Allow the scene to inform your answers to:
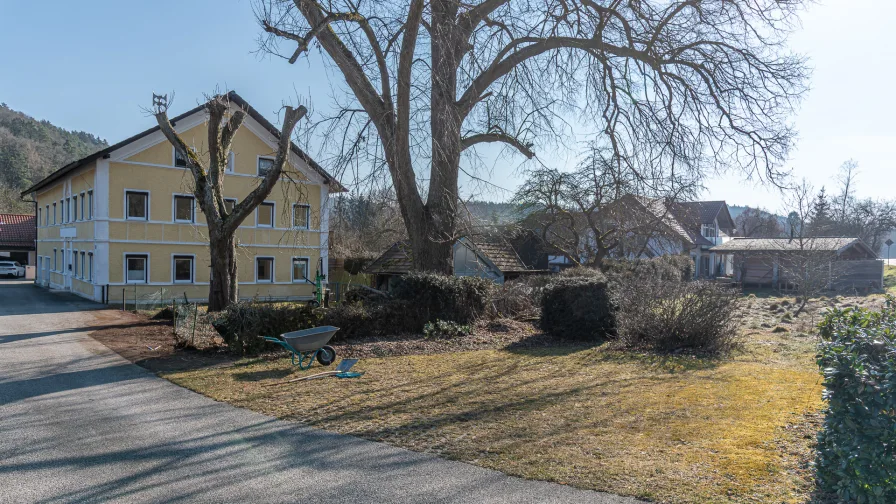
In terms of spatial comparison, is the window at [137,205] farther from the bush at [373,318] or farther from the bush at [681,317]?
the bush at [681,317]

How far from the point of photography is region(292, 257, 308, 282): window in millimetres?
33094

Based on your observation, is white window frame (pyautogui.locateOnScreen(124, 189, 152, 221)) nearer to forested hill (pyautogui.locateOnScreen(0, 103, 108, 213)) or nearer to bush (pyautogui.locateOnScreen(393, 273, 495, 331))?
bush (pyautogui.locateOnScreen(393, 273, 495, 331))

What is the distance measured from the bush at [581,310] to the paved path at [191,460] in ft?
28.6

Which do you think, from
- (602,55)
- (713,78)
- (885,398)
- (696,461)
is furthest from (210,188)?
(885,398)

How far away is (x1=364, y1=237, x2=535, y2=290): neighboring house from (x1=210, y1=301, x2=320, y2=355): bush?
500 inches

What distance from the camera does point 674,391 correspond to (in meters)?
9.15

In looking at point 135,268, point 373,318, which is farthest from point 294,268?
point 373,318

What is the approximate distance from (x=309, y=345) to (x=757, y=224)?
263 feet

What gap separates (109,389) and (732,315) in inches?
454

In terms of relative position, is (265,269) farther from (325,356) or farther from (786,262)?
→ (786,262)

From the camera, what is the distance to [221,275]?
1838 centimetres

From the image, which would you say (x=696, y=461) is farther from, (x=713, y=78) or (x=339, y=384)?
(x=713, y=78)

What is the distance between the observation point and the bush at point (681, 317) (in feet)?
41.9

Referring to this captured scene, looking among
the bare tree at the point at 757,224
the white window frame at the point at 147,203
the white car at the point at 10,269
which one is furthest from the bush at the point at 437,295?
the bare tree at the point at 757,224
